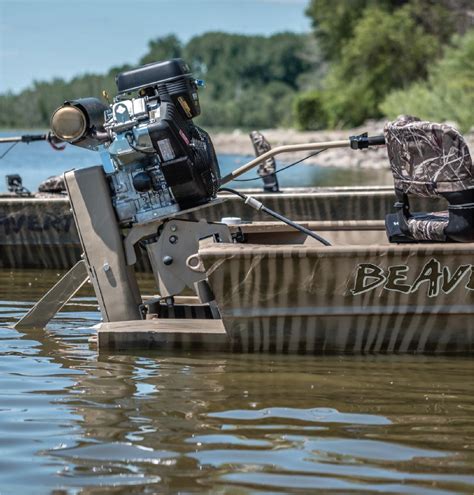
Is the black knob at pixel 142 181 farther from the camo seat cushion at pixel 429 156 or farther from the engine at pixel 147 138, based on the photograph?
the camo seat cushion at pixel 429 156

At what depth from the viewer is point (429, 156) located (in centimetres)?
725

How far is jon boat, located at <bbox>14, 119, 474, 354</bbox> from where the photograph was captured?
708 cm

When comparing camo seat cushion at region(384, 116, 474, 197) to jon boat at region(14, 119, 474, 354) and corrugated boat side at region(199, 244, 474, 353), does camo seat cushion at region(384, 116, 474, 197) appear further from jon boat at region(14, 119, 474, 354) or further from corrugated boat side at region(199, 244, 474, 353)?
corrugated boat side at region(199, 244, 474, 353)

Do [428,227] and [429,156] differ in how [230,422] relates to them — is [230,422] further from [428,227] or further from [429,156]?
[429,156]

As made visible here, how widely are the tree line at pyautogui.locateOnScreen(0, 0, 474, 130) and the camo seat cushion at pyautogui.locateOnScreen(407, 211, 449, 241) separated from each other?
31910 millimetres

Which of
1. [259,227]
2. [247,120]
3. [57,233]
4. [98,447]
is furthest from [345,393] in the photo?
[247,120]

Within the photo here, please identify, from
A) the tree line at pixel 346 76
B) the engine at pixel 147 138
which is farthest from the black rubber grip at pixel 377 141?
the tree line at pixel 346 76

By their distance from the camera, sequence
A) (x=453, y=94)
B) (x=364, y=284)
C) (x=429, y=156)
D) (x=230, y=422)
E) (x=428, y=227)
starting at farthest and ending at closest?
(x=453, y=94), (x=428, y=227), (x=429, y=156), (x=364, y=284), (x=230, y=422)

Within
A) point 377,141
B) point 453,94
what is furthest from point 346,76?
point 377,141

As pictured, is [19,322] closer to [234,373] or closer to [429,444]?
[234,373]

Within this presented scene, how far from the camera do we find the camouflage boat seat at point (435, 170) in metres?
7.19

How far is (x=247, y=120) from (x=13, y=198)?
118669 millimetres

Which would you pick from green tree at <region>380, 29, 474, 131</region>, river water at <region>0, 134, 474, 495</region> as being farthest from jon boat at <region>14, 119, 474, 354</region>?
green tree at <region>380, 29, 474, 131</region>

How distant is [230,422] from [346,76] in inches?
2726
